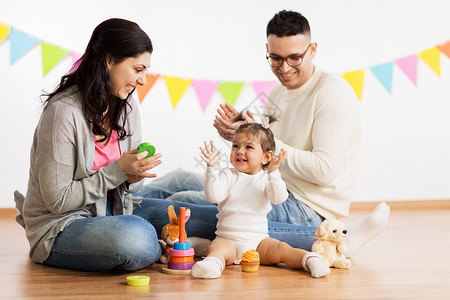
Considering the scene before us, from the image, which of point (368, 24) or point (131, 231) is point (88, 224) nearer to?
point (131, 231)

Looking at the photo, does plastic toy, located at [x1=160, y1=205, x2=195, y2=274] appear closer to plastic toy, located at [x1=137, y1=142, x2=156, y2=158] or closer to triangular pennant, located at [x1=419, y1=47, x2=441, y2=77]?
plastic toy, located at [x1=137, y1=142, x2=156, y2=158]

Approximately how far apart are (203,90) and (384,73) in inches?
46.8

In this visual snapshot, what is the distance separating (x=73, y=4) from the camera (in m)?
3.52

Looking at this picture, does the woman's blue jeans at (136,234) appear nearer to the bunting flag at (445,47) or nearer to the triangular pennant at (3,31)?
the triangular pennant at (3,31)

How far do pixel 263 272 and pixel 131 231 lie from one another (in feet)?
1.37

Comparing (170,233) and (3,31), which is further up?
(3,31)

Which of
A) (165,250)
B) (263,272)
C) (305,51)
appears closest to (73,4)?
(305,51)

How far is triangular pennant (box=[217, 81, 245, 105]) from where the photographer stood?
3.75 m

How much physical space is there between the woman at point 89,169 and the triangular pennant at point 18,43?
1.77m

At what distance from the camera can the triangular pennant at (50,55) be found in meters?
3.48

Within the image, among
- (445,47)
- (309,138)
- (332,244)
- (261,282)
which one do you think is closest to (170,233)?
(261,282)

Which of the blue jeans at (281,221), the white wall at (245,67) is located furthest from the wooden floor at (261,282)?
the white wall at (245,67)

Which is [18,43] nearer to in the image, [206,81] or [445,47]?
[206,81]

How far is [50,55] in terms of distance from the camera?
3494 millimetres
